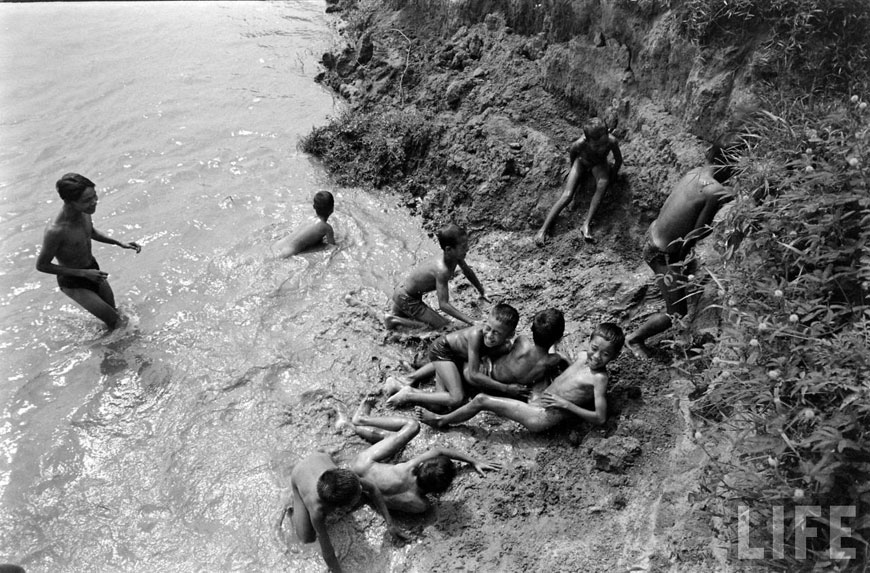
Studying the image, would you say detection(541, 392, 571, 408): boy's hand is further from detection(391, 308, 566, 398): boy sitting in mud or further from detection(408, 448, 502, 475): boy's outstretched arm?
detection(408, 448, 502, 475): boy's outstretched arm

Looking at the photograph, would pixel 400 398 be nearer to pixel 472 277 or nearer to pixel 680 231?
pixel 472 277

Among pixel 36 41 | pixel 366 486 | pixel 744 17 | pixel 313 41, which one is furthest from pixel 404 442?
pixel 36 41

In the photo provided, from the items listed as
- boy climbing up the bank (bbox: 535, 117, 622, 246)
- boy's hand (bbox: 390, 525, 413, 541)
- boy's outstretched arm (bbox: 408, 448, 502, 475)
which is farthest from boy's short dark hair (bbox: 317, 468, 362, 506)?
boy climbing up the bank (bbox: 535, 117, 622, 246)

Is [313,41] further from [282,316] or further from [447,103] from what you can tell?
[282,316]

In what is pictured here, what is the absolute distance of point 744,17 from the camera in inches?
220

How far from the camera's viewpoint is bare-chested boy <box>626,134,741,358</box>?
4911 millimetres

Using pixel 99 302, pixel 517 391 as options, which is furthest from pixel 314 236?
pixel 517 391

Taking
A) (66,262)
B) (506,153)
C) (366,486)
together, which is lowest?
(366,486)

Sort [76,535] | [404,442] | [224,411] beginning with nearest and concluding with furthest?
[76,535], [404,442], [224,411]

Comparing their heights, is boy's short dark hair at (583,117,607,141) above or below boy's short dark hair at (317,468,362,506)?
above

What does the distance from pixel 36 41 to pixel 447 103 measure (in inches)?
380

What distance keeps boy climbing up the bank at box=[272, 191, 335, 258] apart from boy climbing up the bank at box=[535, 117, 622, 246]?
255 cm

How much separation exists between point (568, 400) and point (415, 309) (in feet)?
6.62

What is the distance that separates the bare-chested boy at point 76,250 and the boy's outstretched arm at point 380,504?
129 inches
